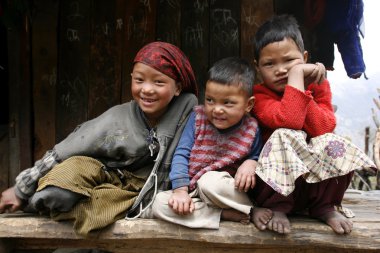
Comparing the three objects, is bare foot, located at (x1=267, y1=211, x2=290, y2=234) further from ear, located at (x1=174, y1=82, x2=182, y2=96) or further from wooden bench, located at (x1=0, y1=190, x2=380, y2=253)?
ear, located at (x1=174, y1=82, x2=182, y2=96)

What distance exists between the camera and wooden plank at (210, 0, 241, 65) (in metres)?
3.39

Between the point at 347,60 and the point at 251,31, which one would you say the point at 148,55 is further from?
the point at 347,60

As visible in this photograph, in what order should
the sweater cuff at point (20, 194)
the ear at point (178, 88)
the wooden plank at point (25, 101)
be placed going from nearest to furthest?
1. the sweater cuff at point (20, 194)
2. the ear at point (178, 88)
3. the wooden plank at point (25, 101)

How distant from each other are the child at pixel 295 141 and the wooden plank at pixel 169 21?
1.43 m

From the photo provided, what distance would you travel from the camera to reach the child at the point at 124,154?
191 cm

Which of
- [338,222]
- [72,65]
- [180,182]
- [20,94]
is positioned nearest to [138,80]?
[180,182]

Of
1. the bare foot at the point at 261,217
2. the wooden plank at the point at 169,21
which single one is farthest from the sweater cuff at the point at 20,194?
the wooden plank at the point at 169,21

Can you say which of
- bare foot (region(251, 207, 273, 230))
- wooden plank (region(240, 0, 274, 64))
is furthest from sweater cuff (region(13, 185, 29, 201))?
wooden plank (region(240, 0, 274, 64))

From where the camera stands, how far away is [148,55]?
6.85ft

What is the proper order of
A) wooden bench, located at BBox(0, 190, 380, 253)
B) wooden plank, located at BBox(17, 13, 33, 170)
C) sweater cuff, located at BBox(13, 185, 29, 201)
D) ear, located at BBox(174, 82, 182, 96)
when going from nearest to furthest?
1. wooden bench, located at BBox(0, 190, 380, 253)
2. sweater cuff, located at BBox(13, 185, 29, 201)
3. ear, located at BBox(174, 82, 182, 96)
4. wooden plank, located at BBox(17, 13, 33, 170)

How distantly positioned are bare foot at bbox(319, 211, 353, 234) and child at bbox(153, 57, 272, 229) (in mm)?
291

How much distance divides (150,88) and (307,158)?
0.84 metres

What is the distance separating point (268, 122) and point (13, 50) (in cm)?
251

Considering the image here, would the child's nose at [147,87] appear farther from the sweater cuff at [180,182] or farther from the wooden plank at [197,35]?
the wooden plank at [197,35]
